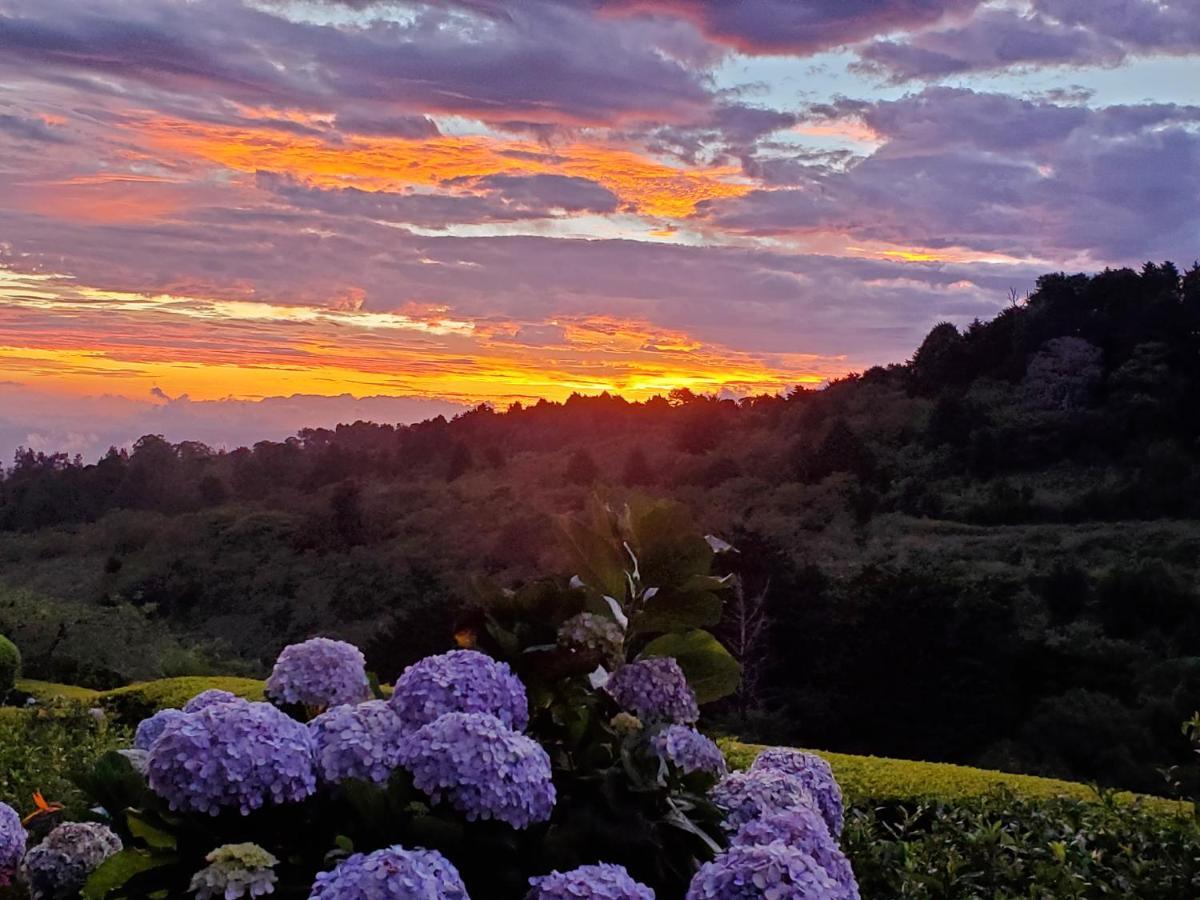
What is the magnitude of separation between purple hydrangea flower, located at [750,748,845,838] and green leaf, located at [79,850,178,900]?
826 millimetres

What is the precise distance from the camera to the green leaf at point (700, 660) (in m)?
1.88

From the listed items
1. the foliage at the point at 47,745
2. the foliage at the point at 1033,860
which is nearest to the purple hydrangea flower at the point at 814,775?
the foliage at the point at 1033,860

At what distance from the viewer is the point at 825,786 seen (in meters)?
1.88

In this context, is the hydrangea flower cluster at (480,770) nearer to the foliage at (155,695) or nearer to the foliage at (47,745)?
the foliage at (47,745)

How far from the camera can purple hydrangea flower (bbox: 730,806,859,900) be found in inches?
60.0

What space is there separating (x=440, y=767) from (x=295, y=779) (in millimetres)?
173

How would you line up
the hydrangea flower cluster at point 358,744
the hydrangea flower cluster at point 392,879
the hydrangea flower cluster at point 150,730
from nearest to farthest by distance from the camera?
the hydrangea flower cluster at point 392,879, the hydrangea flower cluster at point 358,744, the hydrangea flower cluster at point 150,730

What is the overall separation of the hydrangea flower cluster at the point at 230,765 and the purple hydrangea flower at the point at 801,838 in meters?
0.52

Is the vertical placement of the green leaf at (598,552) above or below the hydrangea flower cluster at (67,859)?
above

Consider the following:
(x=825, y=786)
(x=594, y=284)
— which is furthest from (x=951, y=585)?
(x=825, y=786)

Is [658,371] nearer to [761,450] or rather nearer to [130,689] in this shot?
[761,450]

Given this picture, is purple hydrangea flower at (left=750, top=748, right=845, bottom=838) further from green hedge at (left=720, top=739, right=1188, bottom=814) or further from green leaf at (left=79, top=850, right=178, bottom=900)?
green hedge at (left=720, top=739, right=1188, bottom=814)

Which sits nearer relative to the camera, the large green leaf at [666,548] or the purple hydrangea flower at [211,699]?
the purple hydrangea flower at [211,699]

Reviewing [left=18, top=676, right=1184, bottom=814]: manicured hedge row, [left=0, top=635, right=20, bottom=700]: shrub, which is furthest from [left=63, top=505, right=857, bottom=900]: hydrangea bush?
[left=0, top=635, right=20, bottom=700]: shrub
